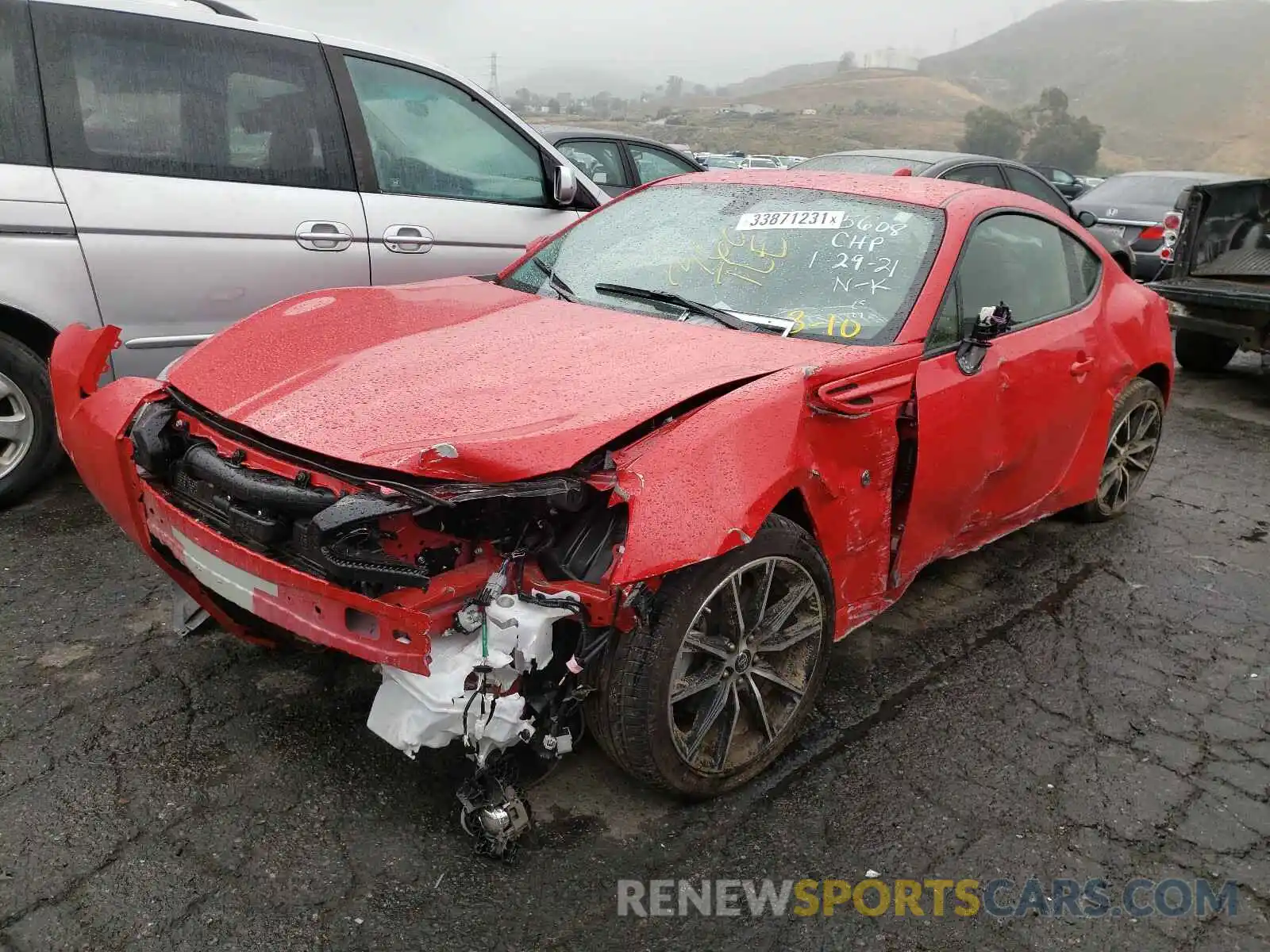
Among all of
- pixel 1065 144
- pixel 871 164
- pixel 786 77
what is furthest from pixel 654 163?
pixel 786 77

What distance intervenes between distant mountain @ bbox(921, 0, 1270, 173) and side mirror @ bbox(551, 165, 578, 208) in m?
97.2

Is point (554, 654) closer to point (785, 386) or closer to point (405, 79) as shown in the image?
point (785, 386)

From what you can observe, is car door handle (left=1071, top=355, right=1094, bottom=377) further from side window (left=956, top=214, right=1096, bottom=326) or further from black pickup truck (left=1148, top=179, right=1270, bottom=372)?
black pickup truck (left=1148, top=179, right=1270, bottom=372)

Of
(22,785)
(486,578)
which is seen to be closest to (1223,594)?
(486,578)

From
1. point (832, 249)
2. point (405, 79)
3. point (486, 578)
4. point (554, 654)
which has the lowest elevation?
point (554, 654)

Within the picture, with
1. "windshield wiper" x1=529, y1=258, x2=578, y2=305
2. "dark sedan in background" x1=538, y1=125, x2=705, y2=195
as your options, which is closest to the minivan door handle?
"windshield wiper" x1=529, y1=258, x2=578, y2=305

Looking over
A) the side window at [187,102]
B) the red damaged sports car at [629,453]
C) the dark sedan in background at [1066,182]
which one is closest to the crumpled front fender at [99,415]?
the red damaged sports car at [629,453]

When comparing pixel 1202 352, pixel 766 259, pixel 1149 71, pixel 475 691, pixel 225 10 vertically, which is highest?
pixel 1149 71

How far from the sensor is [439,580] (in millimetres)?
2182

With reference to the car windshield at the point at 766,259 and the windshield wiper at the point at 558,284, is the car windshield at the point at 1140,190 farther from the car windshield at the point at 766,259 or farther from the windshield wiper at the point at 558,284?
the windshield wiper at the point at 558,284

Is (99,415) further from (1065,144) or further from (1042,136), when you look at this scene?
(1042,136)

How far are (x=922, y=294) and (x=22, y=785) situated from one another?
288cm

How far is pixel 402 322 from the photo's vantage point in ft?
10.1

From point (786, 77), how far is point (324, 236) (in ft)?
627
